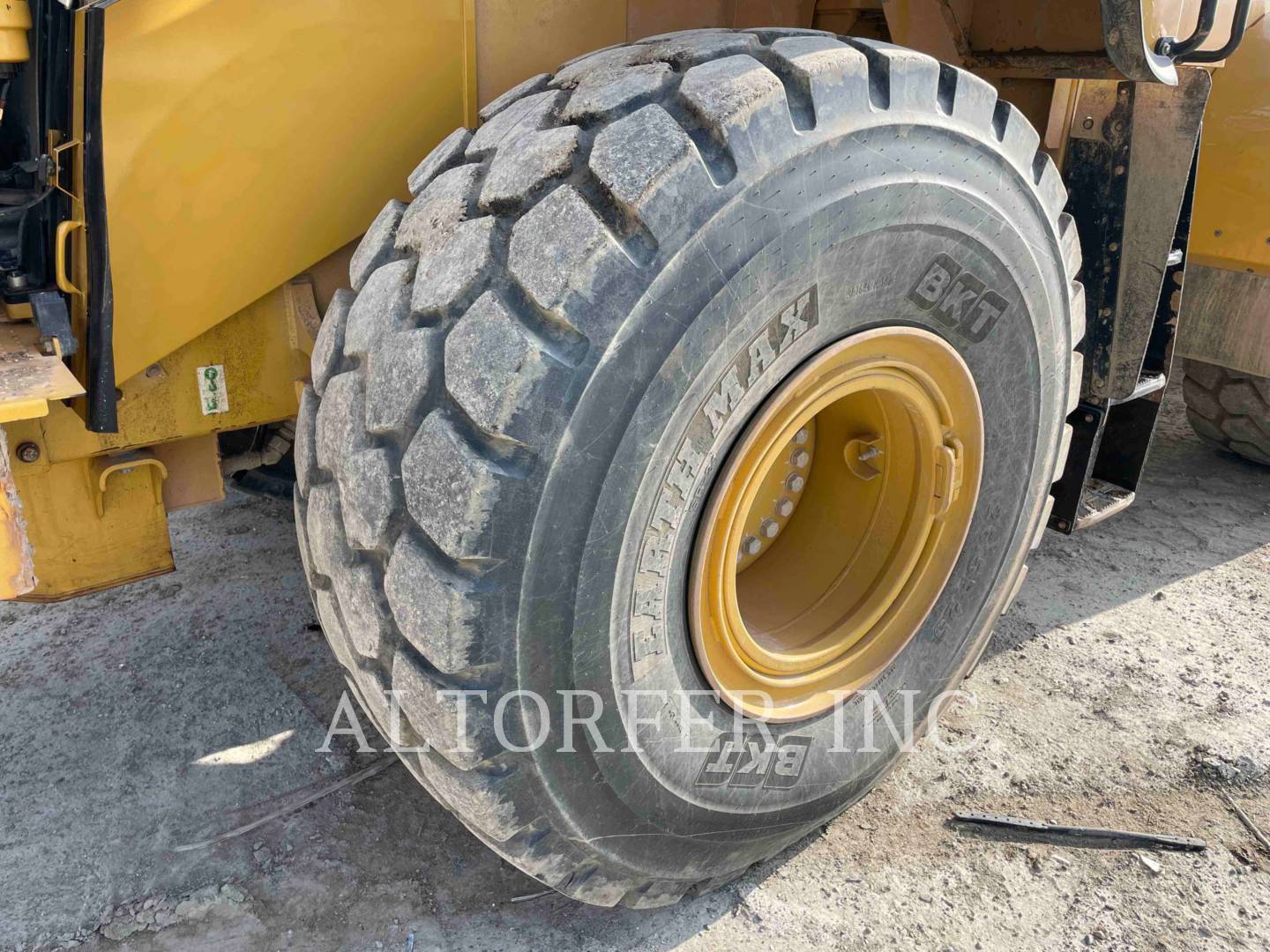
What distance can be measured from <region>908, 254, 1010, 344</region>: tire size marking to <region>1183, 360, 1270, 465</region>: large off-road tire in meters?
2.94

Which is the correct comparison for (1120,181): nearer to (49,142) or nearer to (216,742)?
(49,142)

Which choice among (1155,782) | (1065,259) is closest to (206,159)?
(1065,259)

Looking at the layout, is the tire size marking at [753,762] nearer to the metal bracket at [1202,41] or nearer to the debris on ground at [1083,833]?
the debris on ground at [1083,833]

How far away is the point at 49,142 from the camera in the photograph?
1784 mm

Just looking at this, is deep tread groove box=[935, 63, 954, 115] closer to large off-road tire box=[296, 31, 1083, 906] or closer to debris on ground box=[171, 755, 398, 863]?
large off-road tire box=[296, 31, 1083, 906]

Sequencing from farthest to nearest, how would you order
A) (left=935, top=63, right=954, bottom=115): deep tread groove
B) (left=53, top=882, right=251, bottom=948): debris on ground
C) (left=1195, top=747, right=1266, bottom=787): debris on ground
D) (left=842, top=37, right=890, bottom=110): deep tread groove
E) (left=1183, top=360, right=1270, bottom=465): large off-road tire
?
(left=1183, top=360, right=1270, bottom=465): large off-road tire
(left=1195, top=747, right=1266, bottom=787): debris on ground
(left=53, top=882, right=251, bottom=948): debris on ground
(left=935, top=63, right=954, bottom=115): deep tread groove
(left=842, top=37, right=890, bottom=110): deep tread groove

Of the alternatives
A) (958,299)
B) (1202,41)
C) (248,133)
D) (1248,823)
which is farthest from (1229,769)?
(248,133)

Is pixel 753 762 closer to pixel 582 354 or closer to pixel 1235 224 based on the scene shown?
pixel 582 354

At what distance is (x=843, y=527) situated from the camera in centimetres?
241

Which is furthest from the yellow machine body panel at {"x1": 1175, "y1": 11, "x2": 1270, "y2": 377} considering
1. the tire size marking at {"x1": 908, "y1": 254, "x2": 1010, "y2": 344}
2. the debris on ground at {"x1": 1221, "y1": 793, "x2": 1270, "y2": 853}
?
the tire size marking at {"x1": 908, "y1": 254, "x2": 1010, "y2": 344}

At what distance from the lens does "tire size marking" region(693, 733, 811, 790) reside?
2.00 metres

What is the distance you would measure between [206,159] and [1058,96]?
7.41 ft

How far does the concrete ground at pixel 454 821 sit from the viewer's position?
88.4 inches

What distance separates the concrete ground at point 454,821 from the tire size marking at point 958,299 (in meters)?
1.27
